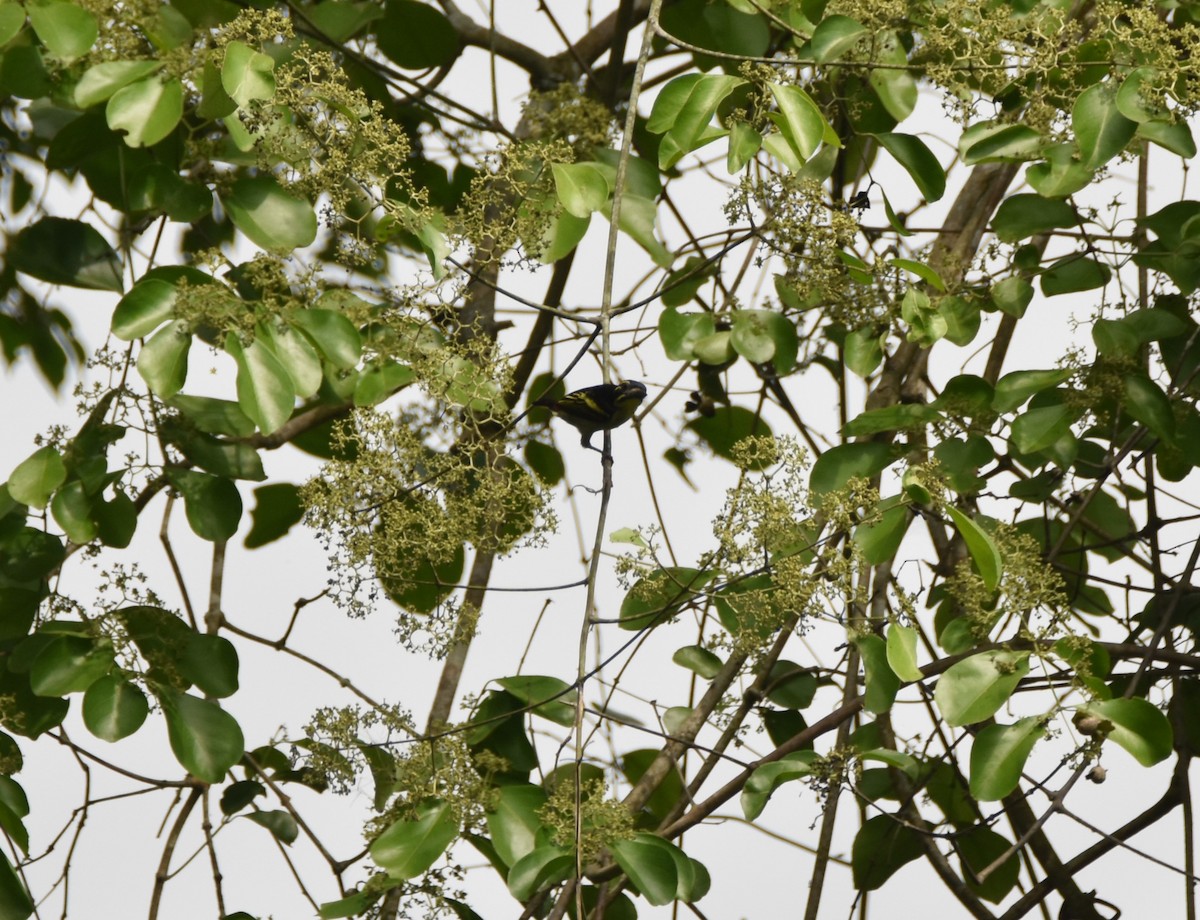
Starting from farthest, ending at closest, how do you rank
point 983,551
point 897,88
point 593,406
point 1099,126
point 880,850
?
point 880,850
point 897,88
point 593,406
point 1099,126
point 983,551

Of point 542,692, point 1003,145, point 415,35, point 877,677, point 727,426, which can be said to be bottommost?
point 877,677

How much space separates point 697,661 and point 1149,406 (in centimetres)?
47

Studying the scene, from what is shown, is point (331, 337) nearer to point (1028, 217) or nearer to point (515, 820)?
point (515, 820)

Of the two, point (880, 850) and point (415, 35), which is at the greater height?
point (415, 35)

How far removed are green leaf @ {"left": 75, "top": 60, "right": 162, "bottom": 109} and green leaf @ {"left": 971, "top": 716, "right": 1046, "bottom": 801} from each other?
0.81 m

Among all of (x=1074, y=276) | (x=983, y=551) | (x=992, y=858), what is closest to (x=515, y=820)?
(x=983, y=551)

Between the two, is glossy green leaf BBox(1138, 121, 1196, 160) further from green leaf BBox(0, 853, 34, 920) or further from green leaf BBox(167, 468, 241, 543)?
green leaf BBox(0, 853, 34, 920)

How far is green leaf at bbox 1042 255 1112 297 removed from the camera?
1155 mm

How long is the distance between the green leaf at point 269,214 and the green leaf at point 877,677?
54 centimetres

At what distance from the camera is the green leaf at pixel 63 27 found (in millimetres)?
1059

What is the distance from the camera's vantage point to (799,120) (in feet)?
3.12

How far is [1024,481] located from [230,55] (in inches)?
31.5

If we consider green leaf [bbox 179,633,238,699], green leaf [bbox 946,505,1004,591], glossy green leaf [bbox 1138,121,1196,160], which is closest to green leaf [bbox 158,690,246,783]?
green leaf [bbox 179,633,238,699]

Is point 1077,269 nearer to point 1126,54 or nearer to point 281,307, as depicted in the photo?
point 1126,54
